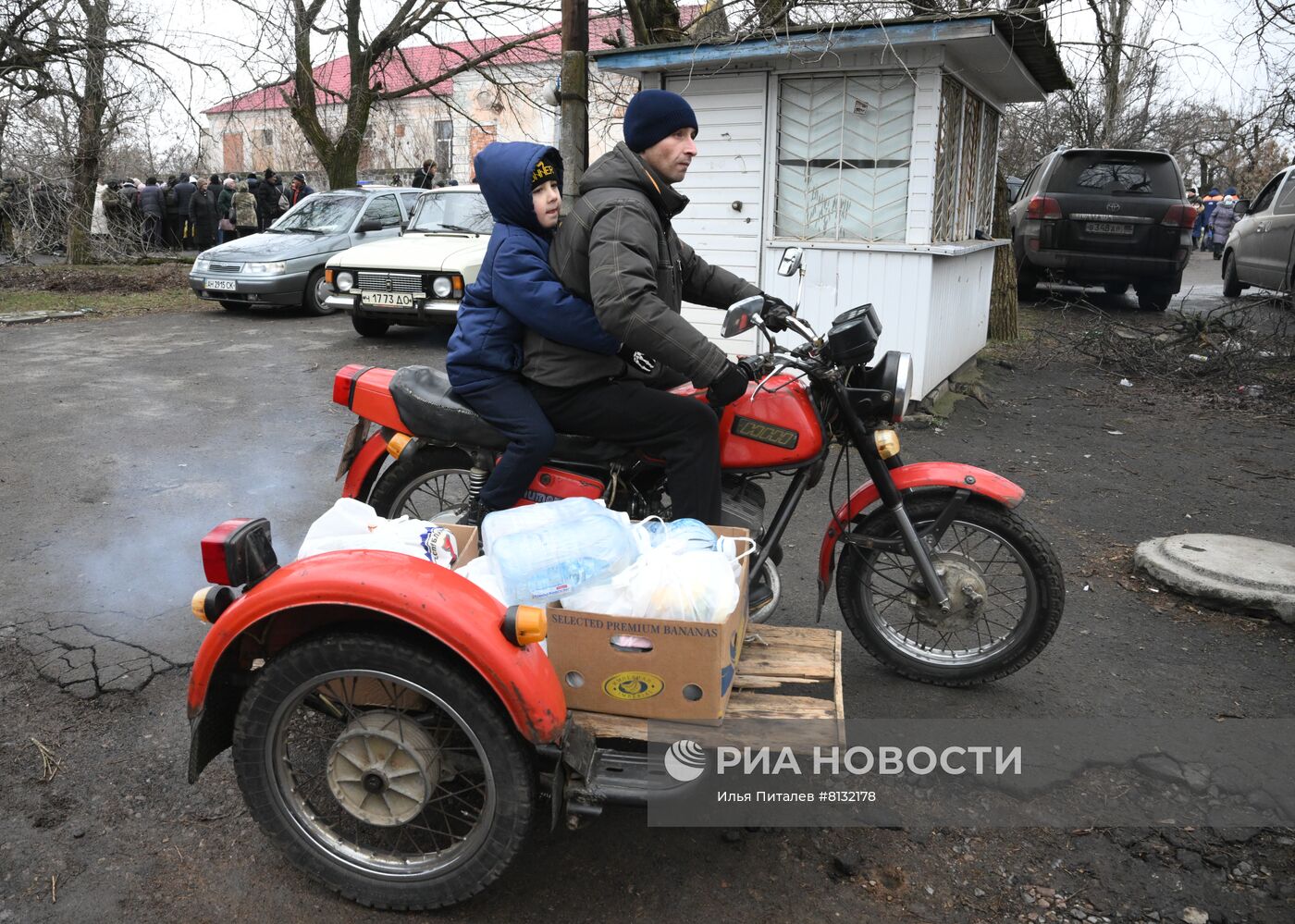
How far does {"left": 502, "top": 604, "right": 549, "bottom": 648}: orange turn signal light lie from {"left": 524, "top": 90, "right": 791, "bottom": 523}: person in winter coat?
3.59ft

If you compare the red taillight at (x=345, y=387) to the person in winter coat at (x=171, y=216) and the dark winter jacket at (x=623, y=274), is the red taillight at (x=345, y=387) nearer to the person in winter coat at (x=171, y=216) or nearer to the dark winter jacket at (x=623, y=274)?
the dark winter jacket at (x=623, y=274)

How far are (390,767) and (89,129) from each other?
19.2m

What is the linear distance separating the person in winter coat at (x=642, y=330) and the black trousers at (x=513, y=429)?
0.26 feet

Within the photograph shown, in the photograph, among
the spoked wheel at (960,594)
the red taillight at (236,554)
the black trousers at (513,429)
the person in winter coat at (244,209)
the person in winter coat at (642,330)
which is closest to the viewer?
the red taillight at (236,554)

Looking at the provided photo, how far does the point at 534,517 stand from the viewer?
2.97m

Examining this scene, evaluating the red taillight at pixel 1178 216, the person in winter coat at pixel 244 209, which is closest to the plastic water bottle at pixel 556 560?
the red taillight at pixel 1178 216

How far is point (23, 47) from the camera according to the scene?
16.3 metres

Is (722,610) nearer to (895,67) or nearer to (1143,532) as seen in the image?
(1143,532)

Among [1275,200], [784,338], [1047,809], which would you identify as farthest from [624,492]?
[1275,200]

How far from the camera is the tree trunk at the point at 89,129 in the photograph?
16344mm

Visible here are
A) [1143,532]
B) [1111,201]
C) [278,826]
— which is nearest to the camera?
[278,826]

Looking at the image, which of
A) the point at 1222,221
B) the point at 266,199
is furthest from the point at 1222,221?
the point at 266,199

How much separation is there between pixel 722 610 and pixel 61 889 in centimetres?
196

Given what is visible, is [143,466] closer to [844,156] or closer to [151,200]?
[844,156]
